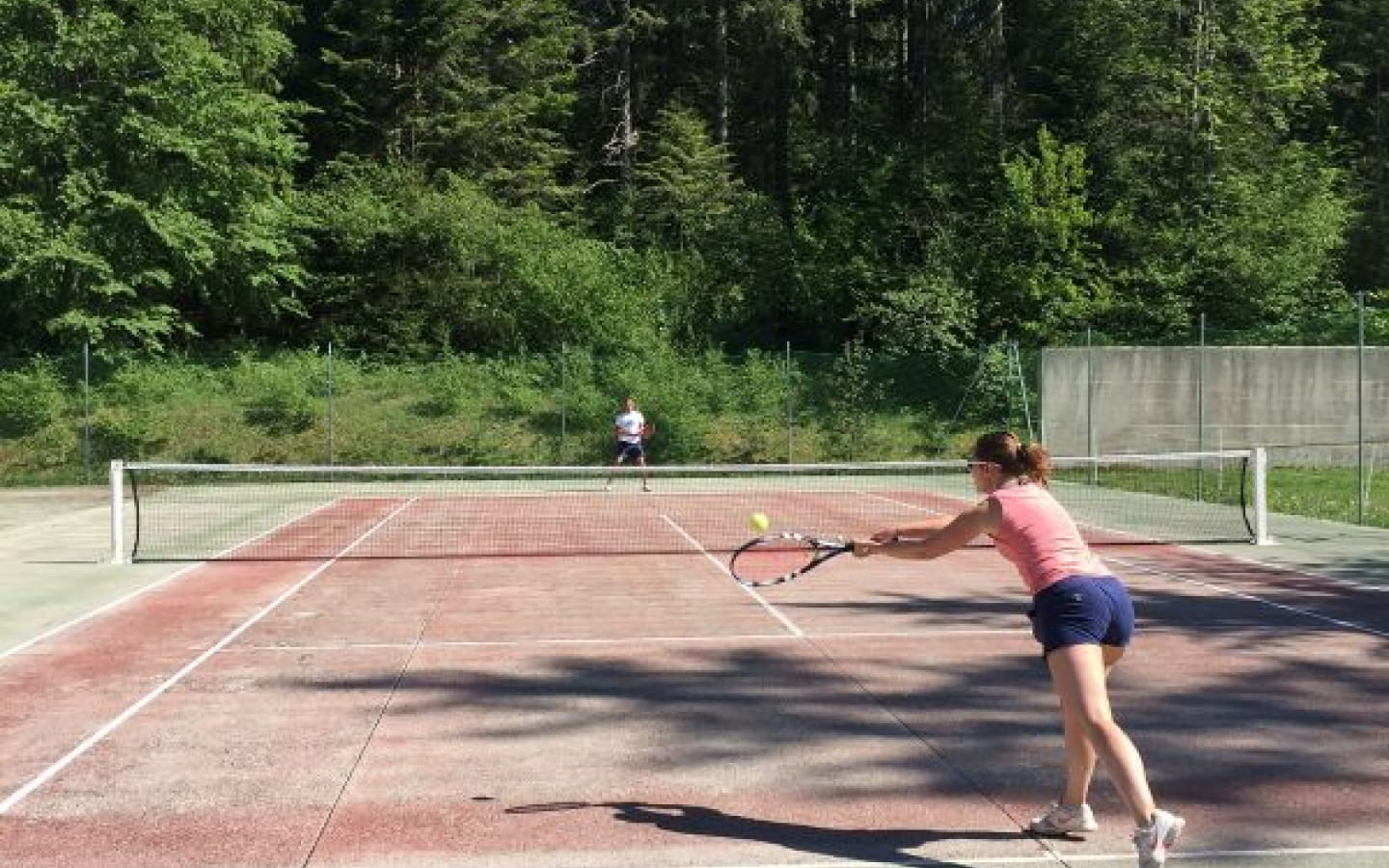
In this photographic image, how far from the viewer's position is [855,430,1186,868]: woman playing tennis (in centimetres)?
467

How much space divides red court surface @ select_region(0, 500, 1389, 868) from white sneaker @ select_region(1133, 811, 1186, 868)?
361 mm

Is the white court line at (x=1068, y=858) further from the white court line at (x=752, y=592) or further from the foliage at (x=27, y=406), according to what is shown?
the foliage at (x=27, y=406)

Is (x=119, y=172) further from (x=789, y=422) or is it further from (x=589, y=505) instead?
(x=589, y=505)

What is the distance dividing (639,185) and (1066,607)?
40.0 m

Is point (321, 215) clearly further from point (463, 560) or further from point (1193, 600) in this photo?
point (1193, 600)

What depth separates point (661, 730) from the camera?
22.9 feet

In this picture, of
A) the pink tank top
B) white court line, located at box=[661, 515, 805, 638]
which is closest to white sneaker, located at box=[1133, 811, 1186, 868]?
the pink tank top

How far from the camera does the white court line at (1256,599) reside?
9.76m

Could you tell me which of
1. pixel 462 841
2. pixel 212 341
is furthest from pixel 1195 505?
pixel 212 341

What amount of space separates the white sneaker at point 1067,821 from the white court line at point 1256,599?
213 inches

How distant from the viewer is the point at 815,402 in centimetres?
3105

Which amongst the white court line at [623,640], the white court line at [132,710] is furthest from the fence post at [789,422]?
the white court line at [623,640]

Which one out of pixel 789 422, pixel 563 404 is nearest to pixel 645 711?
pixel 789 422

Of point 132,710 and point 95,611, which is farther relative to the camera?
point 95,611
